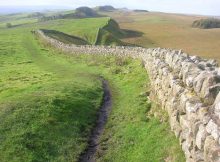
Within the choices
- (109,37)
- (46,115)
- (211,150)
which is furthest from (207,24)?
(211,150)

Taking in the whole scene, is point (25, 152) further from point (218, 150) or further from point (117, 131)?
point (218, 150)

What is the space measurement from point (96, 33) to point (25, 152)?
90521 mm

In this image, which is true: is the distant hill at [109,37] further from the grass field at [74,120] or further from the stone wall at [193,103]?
the stone wall at [193,103]

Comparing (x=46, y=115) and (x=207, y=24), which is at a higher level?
(x=46, y=115)

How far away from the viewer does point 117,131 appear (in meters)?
28.9

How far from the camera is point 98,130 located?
97.9 ft

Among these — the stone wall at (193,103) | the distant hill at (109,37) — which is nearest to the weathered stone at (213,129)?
the stone wall at (193,103)

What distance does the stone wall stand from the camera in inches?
687

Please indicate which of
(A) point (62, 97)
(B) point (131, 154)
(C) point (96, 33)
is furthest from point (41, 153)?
(C) point (96, 33)

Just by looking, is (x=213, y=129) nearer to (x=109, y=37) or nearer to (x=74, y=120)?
(x=74, y=120)

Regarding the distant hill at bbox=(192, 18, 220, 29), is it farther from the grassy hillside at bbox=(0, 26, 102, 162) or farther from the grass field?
the grassy hillside at bbox=(0, 26, 102, 162)

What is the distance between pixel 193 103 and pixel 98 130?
10626mm

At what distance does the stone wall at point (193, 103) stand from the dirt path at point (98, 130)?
192 inches

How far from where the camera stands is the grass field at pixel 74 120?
971 inches
